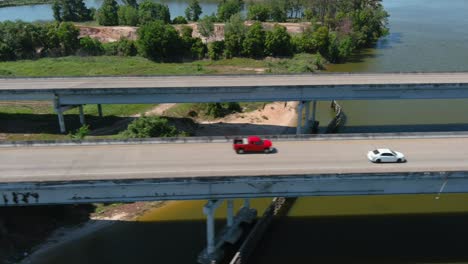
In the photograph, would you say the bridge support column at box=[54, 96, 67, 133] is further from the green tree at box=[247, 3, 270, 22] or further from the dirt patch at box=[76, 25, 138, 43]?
the green tree at box=[247, 3, 270, 22]

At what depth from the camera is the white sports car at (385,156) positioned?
29.2m

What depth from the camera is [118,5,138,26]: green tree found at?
112 meters

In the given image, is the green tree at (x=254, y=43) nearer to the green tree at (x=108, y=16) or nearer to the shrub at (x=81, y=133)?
the shrub at (x=81, y=133)

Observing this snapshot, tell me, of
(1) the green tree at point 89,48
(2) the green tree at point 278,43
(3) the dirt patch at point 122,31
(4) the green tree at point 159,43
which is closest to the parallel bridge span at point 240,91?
(4) the green tree at point 159,43

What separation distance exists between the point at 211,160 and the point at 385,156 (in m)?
11.9

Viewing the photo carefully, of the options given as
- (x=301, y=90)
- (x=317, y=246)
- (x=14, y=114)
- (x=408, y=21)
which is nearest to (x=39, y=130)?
(x=14, y=114)

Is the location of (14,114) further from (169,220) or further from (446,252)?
(446,252)

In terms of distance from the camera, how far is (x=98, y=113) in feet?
182

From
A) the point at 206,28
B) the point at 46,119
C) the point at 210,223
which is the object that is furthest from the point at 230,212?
the point at 206,28

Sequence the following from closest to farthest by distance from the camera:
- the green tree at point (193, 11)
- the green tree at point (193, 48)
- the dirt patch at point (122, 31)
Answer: the green tree at point (193, 48) → the dirt patch at point (122, 31) → the green tree at point (193, 11)

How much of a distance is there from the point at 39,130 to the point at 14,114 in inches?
283

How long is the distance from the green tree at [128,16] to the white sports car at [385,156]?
95.0m

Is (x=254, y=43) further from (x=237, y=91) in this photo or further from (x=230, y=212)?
(x=230, y=212)

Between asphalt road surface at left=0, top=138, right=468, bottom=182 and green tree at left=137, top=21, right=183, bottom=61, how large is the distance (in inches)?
2145
